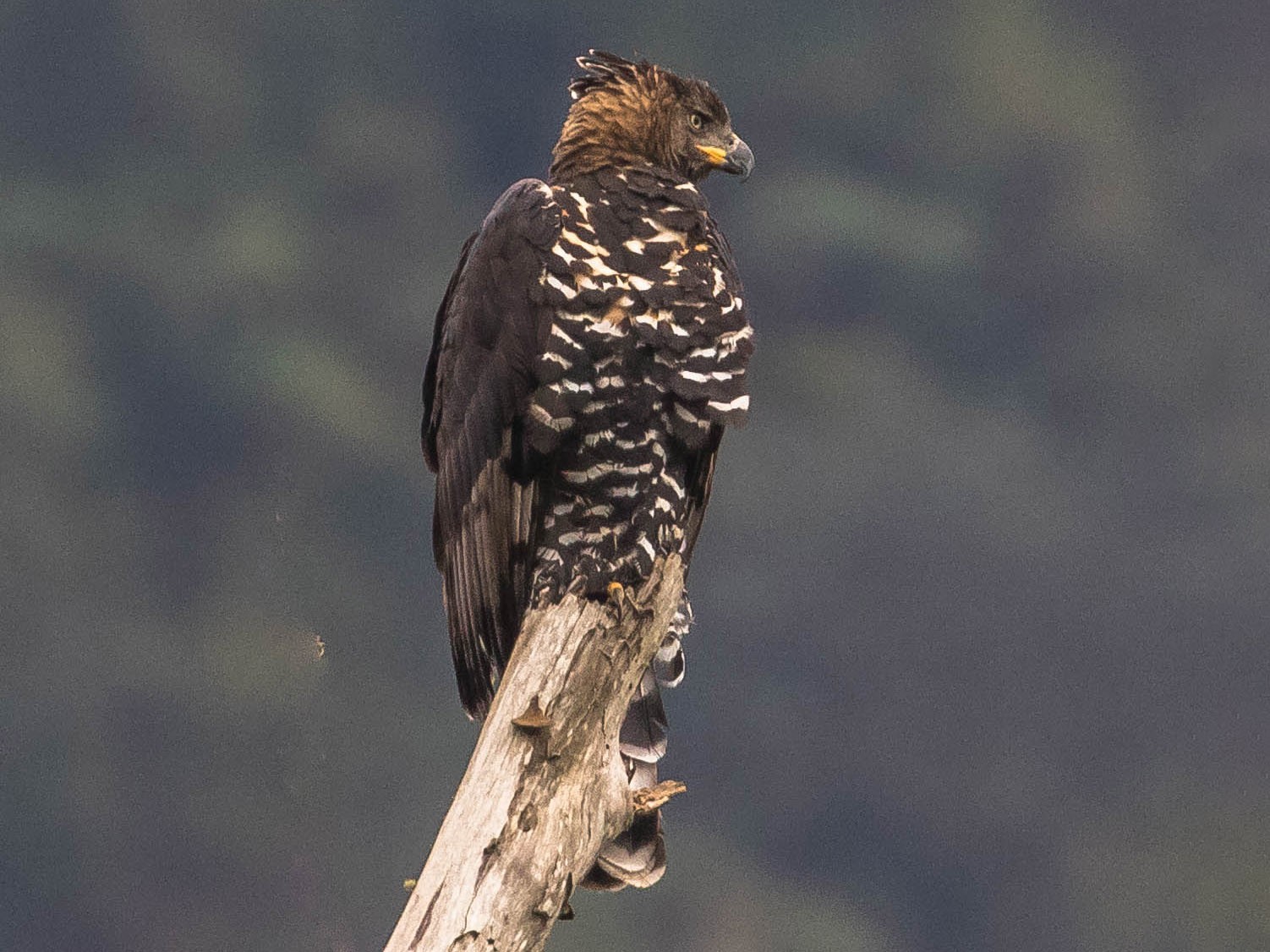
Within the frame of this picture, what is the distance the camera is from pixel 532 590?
3605 millimetres

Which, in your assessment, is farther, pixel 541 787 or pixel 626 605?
pixel 626 605

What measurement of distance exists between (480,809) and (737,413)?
1.11m

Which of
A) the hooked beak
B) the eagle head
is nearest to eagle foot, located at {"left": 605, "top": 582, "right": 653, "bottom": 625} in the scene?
the eagle head

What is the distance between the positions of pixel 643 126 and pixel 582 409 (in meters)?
0.96

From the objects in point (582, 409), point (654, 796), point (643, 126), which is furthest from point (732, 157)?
point (654, 796)

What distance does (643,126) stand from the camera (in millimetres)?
4164

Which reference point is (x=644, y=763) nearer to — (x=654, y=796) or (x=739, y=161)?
(x=654, y=796)

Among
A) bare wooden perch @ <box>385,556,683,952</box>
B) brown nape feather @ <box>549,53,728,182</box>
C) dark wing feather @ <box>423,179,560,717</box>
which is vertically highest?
brown nape feather @ <box>549,53,728,182</box>

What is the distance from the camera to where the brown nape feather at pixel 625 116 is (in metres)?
4.12

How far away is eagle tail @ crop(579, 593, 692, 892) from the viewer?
11.9 ft

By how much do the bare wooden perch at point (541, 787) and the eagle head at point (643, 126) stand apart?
1168mm

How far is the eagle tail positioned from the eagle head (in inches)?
45.3

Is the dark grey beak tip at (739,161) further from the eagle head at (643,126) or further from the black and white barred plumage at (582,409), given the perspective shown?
the black and white barred plumage at (582,409)

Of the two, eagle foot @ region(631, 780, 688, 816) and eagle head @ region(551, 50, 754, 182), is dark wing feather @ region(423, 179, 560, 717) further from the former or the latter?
eagle foot @ region(631, 780, 688, 816)
